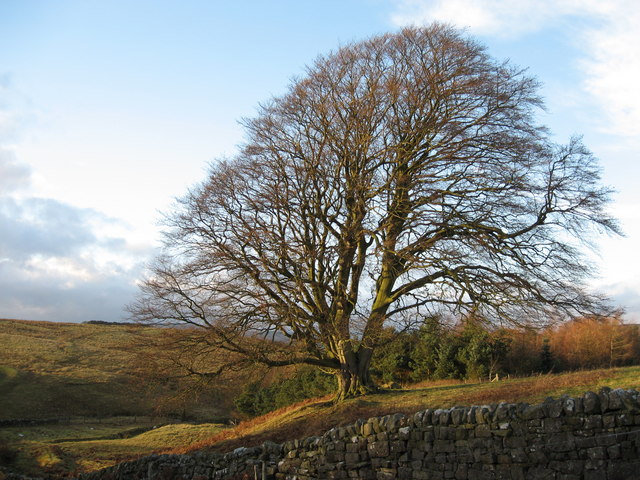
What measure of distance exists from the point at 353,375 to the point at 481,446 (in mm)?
10763

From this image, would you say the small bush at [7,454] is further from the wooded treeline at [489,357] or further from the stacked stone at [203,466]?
the wooded treeline at [489,357]

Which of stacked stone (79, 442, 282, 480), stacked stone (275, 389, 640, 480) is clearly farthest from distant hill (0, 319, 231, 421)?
stacked stone (275, 389, 640, 480)

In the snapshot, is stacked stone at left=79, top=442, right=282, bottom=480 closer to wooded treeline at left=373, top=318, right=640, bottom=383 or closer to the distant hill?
the distant hill

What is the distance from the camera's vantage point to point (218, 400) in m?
49.0

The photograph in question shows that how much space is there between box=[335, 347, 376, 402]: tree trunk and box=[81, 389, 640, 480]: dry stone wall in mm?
6792

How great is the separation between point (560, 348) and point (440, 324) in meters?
14.9

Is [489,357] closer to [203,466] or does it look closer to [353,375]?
[353,375]

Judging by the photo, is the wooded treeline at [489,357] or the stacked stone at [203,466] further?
the wooded treeline at [489,357]

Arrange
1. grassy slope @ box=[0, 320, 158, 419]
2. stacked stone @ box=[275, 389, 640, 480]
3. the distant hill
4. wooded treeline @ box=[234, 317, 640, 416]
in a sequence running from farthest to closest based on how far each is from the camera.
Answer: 1. grassy slope @ box=[0, 320, 158, 419]
2. the distant hill
3. wooded treeline @ box=[234, 317, 640, 416]
4. stacked stone @ box=[275, 389, 640, 480]

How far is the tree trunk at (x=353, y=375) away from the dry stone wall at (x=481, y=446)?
22.3ft

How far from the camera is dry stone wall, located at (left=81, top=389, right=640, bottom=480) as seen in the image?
25.0ft

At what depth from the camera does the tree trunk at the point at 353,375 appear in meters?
19.3

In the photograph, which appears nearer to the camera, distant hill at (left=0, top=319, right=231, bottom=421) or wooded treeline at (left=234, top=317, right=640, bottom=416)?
wooded treeline at (left=234, top=317, right=640, bottom=416)

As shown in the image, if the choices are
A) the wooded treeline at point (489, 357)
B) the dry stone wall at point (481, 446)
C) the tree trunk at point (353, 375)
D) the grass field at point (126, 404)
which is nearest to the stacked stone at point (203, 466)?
the dry stone wall at point (481, 446)
